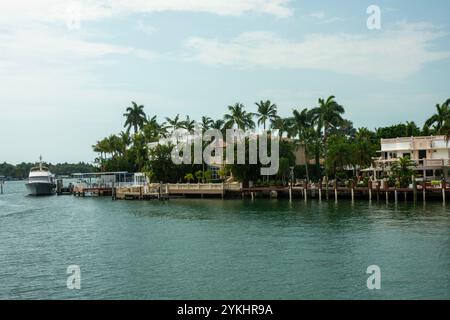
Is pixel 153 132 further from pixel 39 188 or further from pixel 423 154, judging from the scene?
pixel 423 154

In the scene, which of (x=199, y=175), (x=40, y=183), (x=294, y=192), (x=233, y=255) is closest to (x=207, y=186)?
(x=199, y=175)

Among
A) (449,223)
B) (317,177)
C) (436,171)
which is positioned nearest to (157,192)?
(317,177)

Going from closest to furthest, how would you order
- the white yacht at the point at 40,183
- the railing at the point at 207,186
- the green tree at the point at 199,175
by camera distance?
the railing at the point at 207,186
the green tree at the point at 199,175
the white yacht at the point at 40,183

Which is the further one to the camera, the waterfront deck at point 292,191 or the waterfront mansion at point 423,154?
the waterfront mansion at point 423,154

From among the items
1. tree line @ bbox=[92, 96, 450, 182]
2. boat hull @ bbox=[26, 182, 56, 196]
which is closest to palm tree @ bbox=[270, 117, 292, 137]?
tree line @ bbox=[92, 96, 450, 182]

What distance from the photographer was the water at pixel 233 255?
87.7 ft

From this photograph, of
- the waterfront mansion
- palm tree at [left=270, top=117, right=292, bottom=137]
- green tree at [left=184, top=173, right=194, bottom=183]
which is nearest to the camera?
the waterfront mansion

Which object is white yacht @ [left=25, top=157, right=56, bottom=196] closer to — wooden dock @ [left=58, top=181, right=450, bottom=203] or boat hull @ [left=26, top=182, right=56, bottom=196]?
boat hull @ [left=26, top=182, right=56, bottom=196]

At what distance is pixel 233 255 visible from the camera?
34781mm

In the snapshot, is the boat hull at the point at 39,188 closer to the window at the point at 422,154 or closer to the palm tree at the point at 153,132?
the palm tree at the point at 153,132

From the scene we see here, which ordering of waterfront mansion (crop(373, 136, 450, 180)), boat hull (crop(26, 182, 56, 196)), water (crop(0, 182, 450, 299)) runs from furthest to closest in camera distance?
boat hull (crop(26, 182, 56, 196)) < waterfront mansion (crop(373, 136, 450, 180)) < water (crop(0, 182, 450, 299))

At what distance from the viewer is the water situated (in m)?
26.7

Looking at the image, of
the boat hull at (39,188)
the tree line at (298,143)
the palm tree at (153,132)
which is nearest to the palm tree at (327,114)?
the tree line at (298,143)
